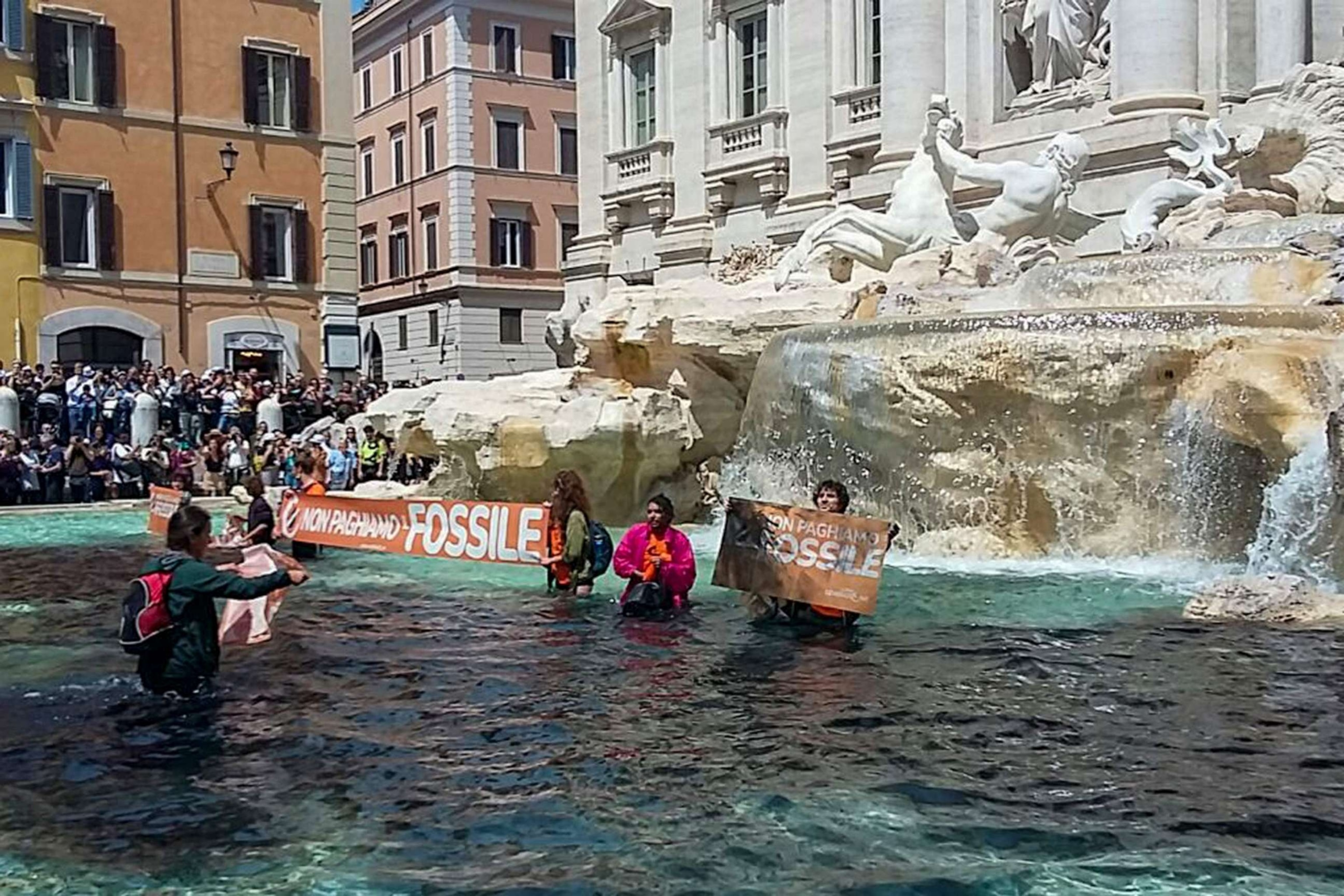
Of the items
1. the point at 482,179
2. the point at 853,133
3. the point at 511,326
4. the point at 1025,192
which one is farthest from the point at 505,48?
the point at 1025,192

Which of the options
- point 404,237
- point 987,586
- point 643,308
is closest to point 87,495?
point 643,308

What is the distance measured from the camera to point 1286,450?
9680 millimetres

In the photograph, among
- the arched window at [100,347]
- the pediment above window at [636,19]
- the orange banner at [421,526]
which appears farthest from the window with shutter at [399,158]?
the orange banner at [421,526]

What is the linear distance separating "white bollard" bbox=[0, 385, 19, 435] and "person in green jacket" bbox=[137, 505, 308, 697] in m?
14.9

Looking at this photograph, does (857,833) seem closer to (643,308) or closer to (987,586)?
(987,586)

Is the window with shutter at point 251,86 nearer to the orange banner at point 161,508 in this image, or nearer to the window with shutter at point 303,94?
the window with shutter at point 303,94

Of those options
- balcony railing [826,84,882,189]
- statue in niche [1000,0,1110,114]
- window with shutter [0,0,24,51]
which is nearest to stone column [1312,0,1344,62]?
statue in niche [1000,0,1110,114]

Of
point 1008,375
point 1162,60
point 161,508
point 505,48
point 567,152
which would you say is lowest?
point 161,508

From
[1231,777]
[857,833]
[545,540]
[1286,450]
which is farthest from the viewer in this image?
[545,540]

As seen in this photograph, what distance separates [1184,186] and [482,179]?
3080cm

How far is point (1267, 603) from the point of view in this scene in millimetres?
8211

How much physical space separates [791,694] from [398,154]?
44492 millimetres

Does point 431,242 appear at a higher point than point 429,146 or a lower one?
lower

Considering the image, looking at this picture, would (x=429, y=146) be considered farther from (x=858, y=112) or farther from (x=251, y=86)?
(x=858, y=112)
